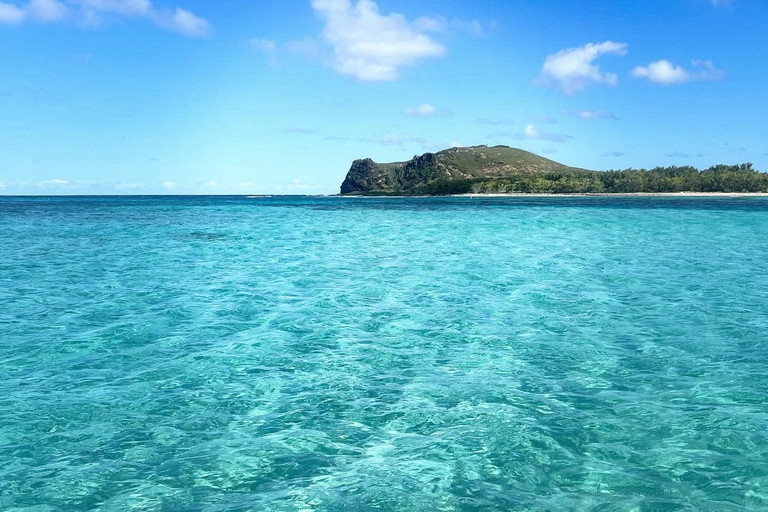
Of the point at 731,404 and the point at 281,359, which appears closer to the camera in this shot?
the point at 731,404

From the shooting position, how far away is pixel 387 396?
11.0 meters

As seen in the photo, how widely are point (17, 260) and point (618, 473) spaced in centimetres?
3862

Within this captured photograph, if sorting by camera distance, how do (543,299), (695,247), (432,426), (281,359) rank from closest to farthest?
1. (432,426)
2. (281,359)
3. (543,299)
4. (695,247)

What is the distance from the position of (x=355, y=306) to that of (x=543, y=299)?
770 cm

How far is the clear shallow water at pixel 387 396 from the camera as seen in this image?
7.61 m

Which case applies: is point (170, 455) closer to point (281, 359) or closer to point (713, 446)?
point (281, 359)

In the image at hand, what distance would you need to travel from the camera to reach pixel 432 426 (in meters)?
9.62

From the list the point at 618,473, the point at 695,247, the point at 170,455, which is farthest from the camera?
the point at 695,247

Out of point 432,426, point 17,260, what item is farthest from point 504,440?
point 17,260

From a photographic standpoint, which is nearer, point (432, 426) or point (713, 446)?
point (713, 446)

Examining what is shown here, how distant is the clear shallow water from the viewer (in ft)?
25.0

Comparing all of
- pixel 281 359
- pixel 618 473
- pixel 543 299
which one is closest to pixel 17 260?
pixel 281 359

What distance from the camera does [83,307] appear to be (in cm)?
2011

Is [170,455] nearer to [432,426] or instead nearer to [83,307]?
[432,426]
